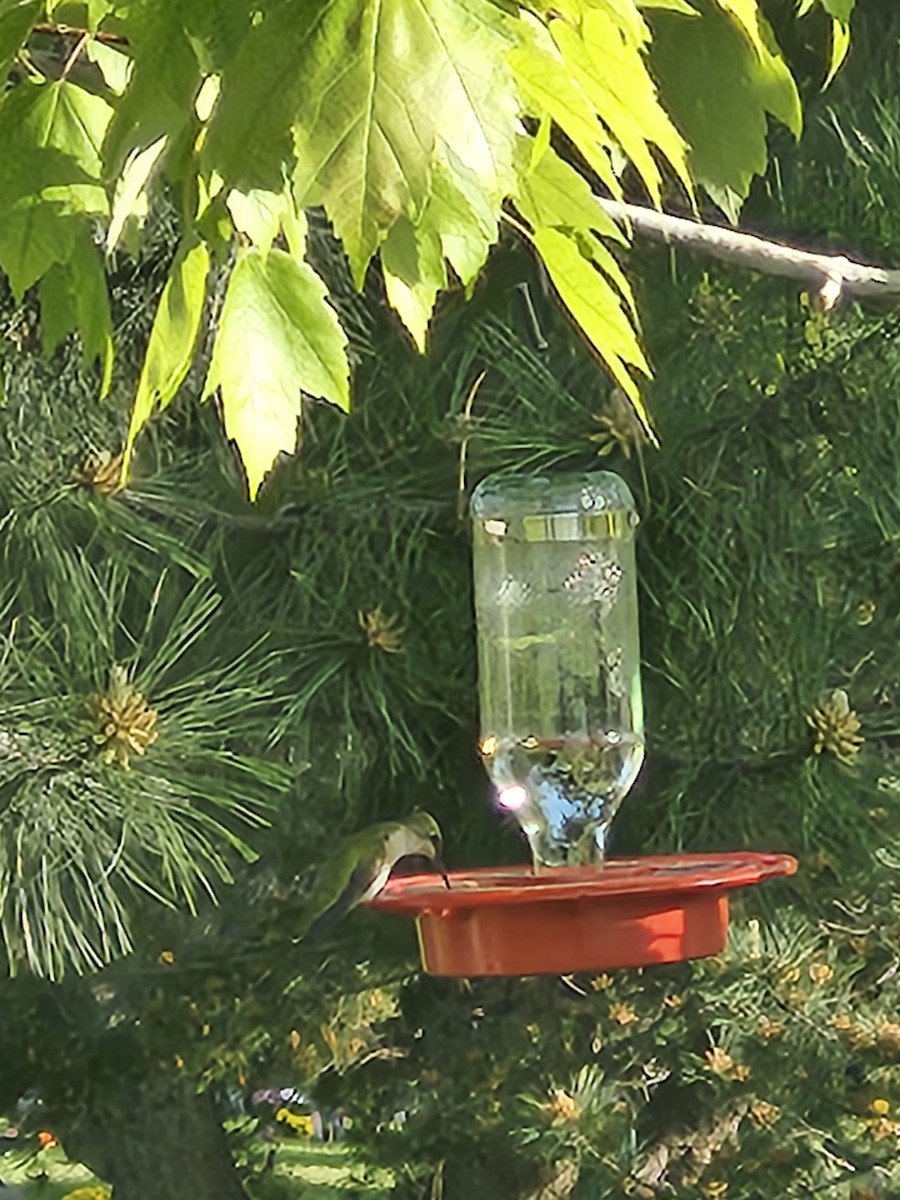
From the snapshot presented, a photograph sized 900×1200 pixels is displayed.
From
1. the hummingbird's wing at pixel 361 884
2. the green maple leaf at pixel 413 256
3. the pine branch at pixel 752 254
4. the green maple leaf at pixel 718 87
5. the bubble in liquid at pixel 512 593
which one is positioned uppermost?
the green maple leaf at pixel 718 87

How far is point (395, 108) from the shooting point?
1.24 feet

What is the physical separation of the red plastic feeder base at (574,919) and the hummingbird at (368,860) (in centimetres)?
17

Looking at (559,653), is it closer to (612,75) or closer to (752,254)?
(752,254)

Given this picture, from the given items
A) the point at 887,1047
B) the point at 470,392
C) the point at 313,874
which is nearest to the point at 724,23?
the point at 470,392

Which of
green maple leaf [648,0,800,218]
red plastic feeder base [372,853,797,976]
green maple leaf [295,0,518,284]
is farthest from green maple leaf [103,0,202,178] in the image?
red plastic feeder base [372,853,797,976]

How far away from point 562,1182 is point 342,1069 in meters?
0.15

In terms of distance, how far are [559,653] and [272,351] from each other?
834 millimetres

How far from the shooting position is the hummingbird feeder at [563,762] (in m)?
0.69

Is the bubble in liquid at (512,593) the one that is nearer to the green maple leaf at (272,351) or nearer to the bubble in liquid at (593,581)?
the bubble in liquid at (593,581)

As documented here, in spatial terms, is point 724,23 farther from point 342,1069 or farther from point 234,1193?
point 234,1193

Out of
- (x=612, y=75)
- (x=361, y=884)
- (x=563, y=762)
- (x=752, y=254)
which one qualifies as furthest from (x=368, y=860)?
(x=612, y=75)

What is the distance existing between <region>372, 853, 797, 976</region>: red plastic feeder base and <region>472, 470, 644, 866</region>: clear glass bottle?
0.25 meters

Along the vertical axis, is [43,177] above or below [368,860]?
above

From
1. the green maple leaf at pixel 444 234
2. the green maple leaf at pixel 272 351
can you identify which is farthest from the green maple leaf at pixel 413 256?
the green maple leaf at pixel 272 351
